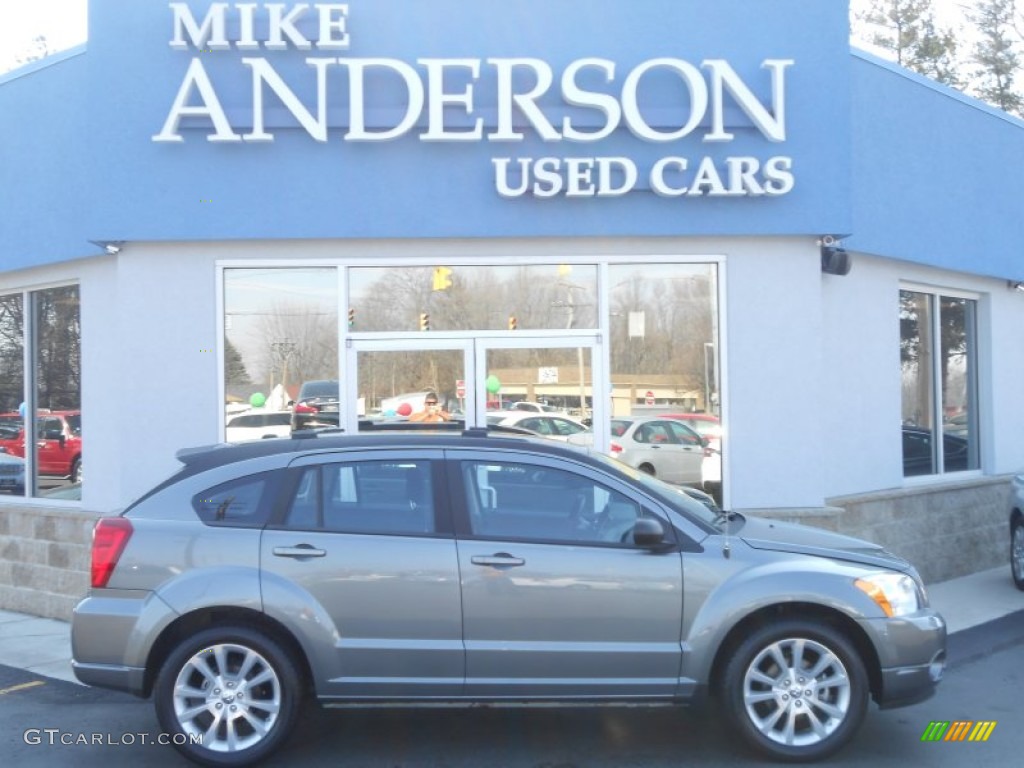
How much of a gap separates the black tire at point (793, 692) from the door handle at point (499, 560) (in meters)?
1.24

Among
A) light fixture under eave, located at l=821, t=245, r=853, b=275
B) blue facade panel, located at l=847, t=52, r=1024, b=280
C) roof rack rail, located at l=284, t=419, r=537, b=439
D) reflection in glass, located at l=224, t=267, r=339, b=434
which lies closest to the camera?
roof rack rail, located at l=284, t=419, r=537, b=439

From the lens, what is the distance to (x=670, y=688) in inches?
225

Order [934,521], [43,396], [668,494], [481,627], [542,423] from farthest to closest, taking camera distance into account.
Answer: [934,521] < [43,396] < [542,423] < [668,494] < [481,627]

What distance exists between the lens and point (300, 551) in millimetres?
5785

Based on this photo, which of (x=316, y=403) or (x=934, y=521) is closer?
(x=316, y=403)

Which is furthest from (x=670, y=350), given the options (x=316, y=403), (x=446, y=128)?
(x=316, y=403)

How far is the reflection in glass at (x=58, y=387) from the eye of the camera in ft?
34.4

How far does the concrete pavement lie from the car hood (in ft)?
11.3

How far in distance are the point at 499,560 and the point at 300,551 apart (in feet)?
3.45

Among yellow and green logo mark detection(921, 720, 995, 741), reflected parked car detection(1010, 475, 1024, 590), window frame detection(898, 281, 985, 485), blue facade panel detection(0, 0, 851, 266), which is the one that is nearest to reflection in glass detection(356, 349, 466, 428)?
blue facade panel detection(0, 0, 851, 266)

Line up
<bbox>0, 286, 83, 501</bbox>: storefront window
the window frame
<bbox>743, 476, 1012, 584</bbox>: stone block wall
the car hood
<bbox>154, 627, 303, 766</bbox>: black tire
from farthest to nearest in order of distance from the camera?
the window frame
<bbox>0, 286, 83, 501</bbox>: storefront window
<bbox>743, 476, 1012, 584</bbox>: stone block wall
the car hood
<bbox>154, 627, 303, 766</bbox>: black tire

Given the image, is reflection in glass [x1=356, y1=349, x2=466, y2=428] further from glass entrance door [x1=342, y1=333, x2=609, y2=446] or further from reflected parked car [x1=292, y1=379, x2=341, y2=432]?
reflected parked car [x1=292, y1=379, x2=341, y2=432]

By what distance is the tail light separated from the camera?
582cm

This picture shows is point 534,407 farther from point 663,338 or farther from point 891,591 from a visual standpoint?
point 891,591
